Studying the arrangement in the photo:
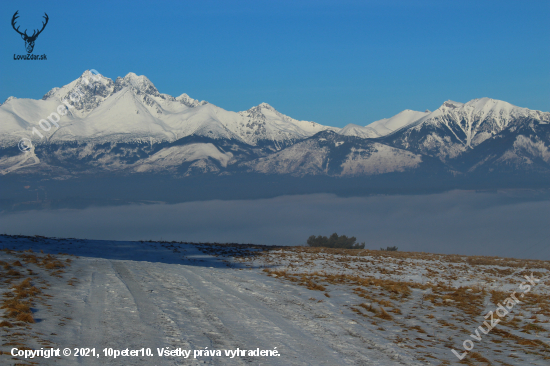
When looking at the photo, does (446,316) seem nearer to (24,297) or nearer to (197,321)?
(197,321)

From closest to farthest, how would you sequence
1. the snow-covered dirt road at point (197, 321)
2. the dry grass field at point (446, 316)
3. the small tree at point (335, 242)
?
the snow-covered dirt road at point (197, 321), the dry grass field at point (446, 316), the small tree at point (335, 242)

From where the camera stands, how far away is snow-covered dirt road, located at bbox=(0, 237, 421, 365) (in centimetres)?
1073

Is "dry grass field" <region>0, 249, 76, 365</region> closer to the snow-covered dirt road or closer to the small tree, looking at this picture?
the snow-covered dirt road

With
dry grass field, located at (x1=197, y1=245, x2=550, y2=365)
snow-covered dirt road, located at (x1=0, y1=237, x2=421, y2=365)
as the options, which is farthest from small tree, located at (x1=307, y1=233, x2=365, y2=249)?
snow-covered dirt road, located at (x1=0, y1=237, x2=421, y2=365)

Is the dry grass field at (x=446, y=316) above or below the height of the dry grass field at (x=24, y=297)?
below

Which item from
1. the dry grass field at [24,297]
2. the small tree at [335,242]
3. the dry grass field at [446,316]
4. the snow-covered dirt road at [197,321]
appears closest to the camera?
the dry grass field at [24,297]

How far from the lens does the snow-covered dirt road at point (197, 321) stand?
10.7 metres

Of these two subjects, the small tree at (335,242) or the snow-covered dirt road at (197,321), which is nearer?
the snow-covered dirt road at (197,321)

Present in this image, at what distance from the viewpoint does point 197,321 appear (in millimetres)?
13008

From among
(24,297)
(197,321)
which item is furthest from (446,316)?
(24,297)

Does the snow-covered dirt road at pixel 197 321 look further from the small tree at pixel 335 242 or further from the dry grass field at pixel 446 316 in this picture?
the small tree at pixel 335 242

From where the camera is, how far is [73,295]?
1459 cm

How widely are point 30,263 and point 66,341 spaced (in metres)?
10.1

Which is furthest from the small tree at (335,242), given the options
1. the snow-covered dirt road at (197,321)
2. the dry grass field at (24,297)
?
the dry grass field at (24,297)
